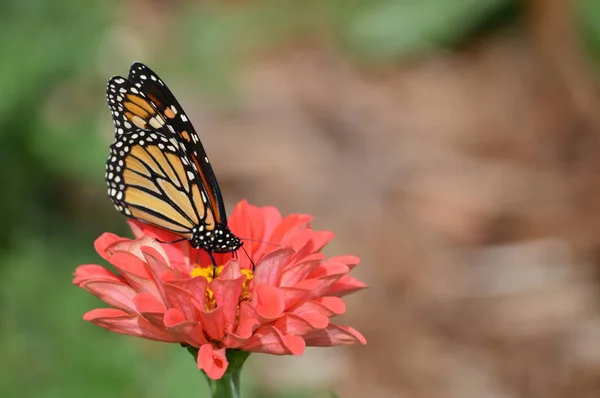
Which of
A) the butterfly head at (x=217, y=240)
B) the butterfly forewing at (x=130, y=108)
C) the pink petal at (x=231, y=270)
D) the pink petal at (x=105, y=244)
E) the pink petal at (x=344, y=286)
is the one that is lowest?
the pink petal at (x=231, y=270)

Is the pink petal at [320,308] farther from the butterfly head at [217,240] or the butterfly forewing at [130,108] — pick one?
the butterfly forewing at [130,108]

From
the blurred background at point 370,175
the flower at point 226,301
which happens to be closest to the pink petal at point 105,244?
the flower at point 226,301

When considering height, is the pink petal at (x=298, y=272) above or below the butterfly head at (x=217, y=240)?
below

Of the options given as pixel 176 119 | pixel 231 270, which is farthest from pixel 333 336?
pixel 176 119

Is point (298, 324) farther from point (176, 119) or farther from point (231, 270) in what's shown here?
point (176, 119)

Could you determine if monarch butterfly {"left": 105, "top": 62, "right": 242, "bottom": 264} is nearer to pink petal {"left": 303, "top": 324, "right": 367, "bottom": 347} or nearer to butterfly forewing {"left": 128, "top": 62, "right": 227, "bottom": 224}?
butterfly forewing {"left": 128, "top": 62, "right": 227, "bottom": 224}
